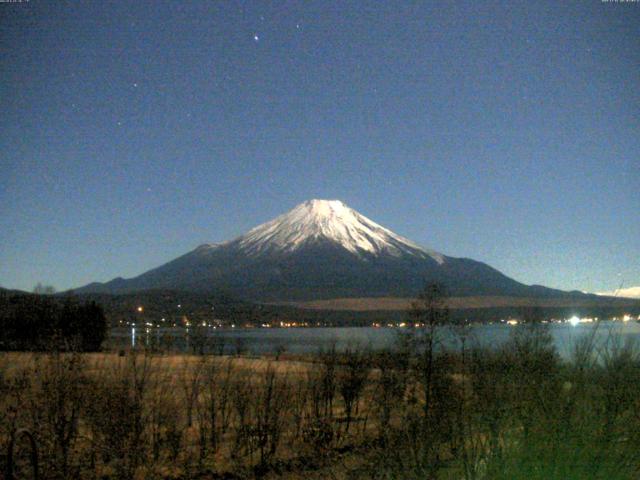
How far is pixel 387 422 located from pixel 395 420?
141 inches

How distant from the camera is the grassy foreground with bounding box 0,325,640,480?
13.9ft

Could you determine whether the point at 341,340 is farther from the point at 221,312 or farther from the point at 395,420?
the point at 221,312

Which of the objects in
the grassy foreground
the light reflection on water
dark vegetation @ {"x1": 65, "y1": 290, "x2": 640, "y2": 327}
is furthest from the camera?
dark vegetation @ {"x1": 65, "y1": 290, "x2": 640, "y2": 327}

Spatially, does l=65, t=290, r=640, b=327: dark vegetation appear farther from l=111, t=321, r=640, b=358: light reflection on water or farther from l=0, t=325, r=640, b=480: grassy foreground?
l=0, t=325, r=640, b=480: grassy foreground

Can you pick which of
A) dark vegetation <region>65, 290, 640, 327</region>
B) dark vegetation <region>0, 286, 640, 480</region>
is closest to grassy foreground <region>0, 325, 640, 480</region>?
dark vegetation <region>0, 286, 640, 480</region>

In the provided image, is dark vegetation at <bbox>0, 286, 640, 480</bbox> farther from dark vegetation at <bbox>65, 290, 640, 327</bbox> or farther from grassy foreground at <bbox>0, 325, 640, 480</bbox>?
dark vegetation at <bbox>65, 290, 640, 327</bbox>

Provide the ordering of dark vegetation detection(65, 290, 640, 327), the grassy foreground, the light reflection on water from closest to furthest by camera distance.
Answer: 1. the grassy foreground
2. the light reflection on water
3. dark vegetation detection(65, 290, 640, 327)

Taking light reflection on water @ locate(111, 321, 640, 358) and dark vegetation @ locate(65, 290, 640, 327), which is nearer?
light reflection on water @ locate(111, 321, 640, 358)

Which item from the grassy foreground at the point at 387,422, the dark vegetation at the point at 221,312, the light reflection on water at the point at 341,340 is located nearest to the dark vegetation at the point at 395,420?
the grassy foreground at the point at 387,422

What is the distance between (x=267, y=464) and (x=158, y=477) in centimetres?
232

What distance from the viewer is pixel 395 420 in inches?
419

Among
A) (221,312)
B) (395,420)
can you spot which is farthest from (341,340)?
(221,312)

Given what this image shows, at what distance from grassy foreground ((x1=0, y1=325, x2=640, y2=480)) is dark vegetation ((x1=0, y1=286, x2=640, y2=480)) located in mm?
16

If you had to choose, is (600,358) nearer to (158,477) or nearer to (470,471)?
(470,471)
